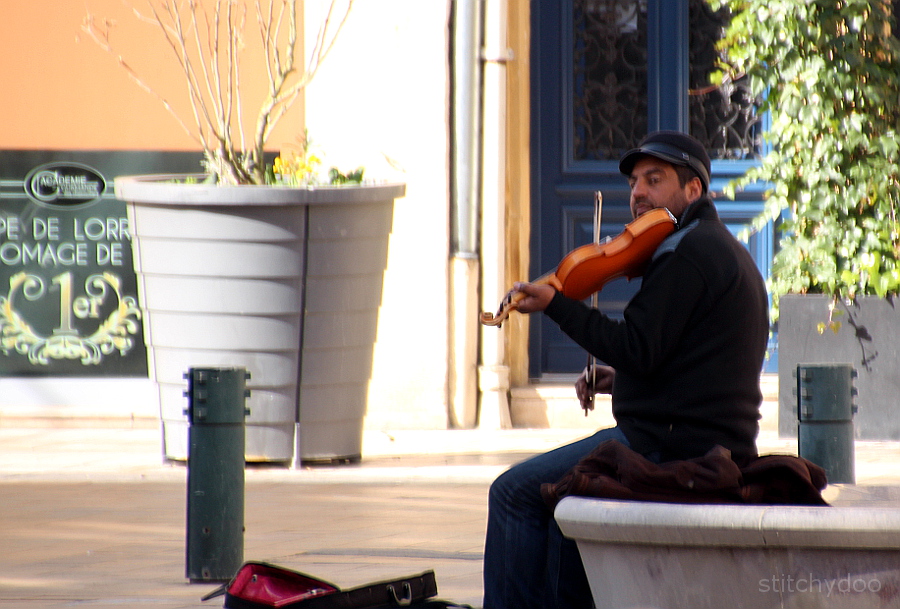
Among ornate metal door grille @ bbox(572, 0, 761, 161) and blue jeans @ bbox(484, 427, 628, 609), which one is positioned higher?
ornate metal door grille @ bbox(572, 0, 761, 161)

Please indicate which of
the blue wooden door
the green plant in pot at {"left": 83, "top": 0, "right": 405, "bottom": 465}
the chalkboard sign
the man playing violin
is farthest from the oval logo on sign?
the man playing violin

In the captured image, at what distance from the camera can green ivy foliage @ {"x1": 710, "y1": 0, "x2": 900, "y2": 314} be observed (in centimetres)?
764

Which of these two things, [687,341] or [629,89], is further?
[629,89]

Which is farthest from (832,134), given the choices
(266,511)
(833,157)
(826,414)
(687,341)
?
(687,341)

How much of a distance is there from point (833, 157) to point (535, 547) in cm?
465

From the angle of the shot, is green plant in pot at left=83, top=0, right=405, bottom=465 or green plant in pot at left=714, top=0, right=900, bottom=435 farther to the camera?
green plant in pot at left=714, top=0, right=900, bottom=435

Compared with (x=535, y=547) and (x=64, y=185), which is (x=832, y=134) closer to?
(x=64, y=185)

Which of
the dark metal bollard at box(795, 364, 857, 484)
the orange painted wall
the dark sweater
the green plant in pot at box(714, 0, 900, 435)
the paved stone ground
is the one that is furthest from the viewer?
the orange painted wall

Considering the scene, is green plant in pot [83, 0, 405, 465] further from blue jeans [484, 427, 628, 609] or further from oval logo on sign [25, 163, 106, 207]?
blue jeans [484, 427, 628, 609]

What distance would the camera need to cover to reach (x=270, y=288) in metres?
6.45

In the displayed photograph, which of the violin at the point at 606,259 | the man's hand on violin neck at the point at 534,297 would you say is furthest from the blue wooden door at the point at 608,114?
the man's hand on violin neck at the point at 534,297

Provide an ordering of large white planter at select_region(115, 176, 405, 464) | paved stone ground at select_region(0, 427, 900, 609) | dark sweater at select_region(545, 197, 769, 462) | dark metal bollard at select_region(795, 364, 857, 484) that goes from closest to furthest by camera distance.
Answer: dark sweater at select_region(545, 197, 769, 462), paved stone ground at select_region(0, 427, 900, 609), dark metal bollard at select_region(795, 364, 857, 484), large white planter at select_region(115, 176, 405, 464)

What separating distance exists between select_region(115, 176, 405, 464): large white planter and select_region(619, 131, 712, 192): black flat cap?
2.98 meters

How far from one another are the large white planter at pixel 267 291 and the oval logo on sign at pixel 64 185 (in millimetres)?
1868
